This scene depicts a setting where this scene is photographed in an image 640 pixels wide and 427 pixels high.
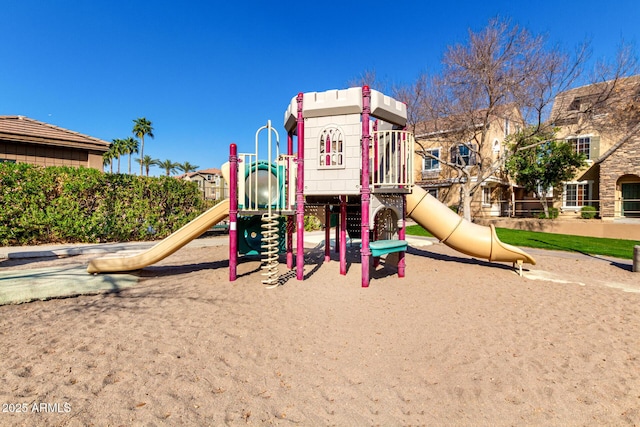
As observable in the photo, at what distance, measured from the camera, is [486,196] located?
25.9 meters

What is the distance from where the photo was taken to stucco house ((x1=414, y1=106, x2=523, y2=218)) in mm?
21859

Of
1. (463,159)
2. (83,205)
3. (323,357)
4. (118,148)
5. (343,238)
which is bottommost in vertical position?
(323,357)

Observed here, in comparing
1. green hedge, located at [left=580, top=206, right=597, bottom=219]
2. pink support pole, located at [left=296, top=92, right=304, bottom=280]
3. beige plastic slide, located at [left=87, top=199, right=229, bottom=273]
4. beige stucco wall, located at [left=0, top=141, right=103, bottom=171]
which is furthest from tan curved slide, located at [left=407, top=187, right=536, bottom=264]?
green hedge, located at [left=580, top=206, right=597, bottom=219]

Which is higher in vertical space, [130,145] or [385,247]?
[130,145]

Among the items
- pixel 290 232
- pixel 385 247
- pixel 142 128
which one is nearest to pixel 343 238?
pixel 385 247

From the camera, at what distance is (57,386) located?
2.99 metres

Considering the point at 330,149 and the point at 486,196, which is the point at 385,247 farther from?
the point at 486,196

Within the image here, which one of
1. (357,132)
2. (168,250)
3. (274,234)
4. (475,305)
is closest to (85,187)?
(168,250)

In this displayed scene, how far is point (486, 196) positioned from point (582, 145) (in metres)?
8.08

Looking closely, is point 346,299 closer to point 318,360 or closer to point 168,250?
point 318,360

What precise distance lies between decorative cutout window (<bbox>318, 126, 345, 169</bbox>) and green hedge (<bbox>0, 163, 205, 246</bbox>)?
10998 mm

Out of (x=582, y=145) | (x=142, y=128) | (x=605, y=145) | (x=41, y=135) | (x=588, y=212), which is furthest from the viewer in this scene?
(x=142, y=128)

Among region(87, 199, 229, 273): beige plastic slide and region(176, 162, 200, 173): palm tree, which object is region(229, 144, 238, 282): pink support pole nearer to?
region(87, 199, 229, 273): beige plastic slide

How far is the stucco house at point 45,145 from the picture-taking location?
13367mm
